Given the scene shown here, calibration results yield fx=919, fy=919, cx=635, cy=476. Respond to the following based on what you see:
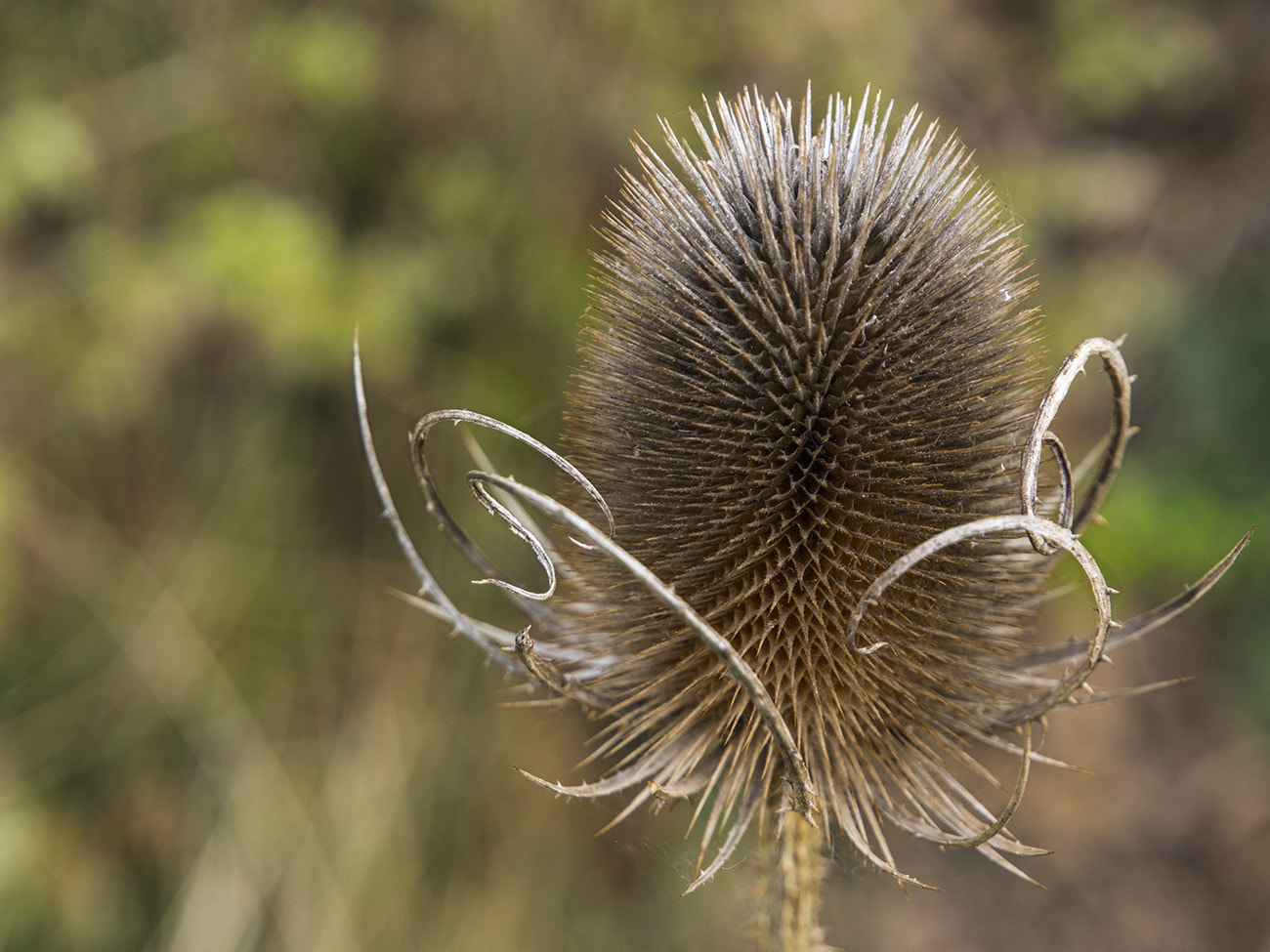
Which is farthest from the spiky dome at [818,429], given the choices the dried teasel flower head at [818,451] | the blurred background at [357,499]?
the blurred background at [357,499]

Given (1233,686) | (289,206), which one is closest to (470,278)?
(289,206)

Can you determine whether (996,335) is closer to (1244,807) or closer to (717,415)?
(717,415)

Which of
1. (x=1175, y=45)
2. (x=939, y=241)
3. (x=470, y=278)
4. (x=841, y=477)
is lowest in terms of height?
(x=470, y=278)

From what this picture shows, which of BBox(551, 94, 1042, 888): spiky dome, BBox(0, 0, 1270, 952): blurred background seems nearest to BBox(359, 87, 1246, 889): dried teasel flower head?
BBox(551, 94, 1042, 888): spiky dome

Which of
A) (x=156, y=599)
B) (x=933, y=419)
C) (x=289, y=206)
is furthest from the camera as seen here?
(x=156, y=599)

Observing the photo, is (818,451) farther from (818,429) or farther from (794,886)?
(794,886)

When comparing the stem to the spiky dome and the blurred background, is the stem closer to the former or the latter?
the spiky dome

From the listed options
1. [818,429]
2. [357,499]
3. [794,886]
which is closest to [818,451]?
[818,429]

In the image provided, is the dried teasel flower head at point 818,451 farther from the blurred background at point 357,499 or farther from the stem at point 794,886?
the blurred background at point 357,499
